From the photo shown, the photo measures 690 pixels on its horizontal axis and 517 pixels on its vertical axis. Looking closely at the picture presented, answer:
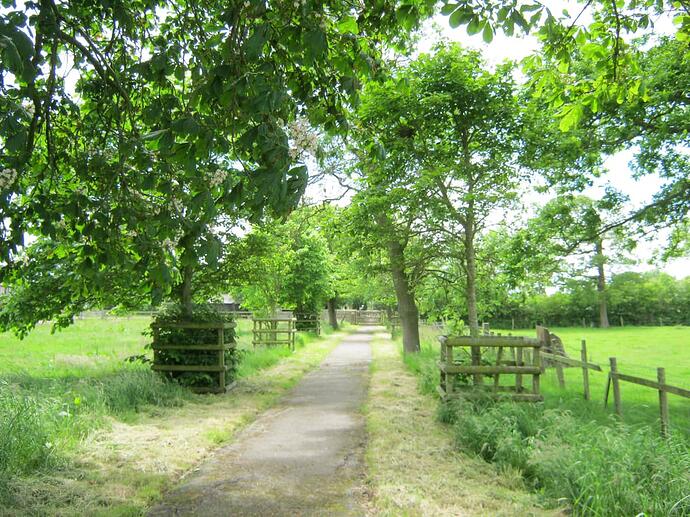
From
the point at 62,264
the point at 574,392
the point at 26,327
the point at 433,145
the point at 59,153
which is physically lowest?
the point at 574,392

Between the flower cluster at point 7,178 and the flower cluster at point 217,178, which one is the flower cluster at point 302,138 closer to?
the flower cluster at point 217,178

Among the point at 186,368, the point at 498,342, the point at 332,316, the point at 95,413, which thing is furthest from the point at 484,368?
the point at 332,316

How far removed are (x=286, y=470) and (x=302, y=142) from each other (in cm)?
359

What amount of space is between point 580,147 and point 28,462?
10497 mm

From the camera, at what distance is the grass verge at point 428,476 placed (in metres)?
4.52

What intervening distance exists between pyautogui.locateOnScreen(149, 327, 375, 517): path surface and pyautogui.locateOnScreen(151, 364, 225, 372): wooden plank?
1.87 meters

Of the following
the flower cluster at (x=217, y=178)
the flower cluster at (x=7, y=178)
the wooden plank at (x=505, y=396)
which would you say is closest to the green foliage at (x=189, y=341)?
the wooden plank at (x=505, y=396)

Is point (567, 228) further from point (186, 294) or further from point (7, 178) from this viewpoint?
point (7, 178)

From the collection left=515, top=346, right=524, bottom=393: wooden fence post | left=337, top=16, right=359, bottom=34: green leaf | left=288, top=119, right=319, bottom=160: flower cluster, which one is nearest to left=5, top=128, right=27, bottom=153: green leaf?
left=288, top=119, right=319, bottom=160: flower cluster

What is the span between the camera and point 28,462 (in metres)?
5.05

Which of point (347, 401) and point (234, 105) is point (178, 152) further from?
point (347, 401)

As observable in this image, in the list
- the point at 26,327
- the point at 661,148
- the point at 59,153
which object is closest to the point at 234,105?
the point at 59,153

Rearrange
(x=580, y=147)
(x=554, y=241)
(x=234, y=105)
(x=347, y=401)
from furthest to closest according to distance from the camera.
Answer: (x=554, y=241) < (x=580, y=147) < (x=347, y=401) < (x=234, y=105)

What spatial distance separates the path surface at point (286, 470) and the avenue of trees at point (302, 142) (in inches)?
77.8
